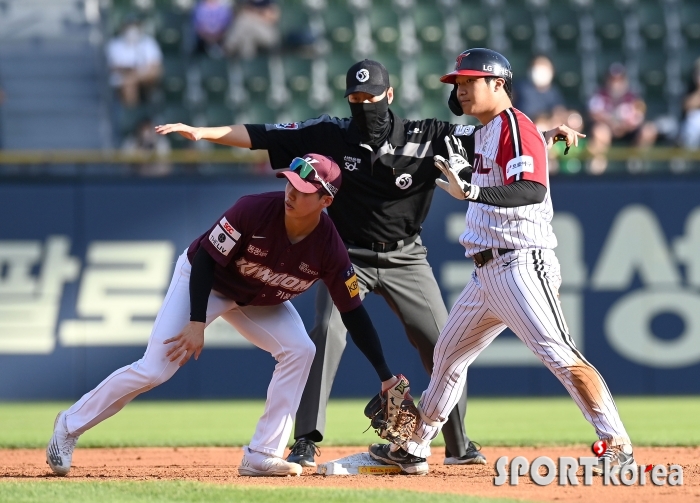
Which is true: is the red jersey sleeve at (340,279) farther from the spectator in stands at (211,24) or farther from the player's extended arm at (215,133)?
the spectator in stands at (211,24)

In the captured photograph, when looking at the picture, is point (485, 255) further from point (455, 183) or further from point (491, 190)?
point (455, 183)

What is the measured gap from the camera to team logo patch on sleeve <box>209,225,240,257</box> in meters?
5.25

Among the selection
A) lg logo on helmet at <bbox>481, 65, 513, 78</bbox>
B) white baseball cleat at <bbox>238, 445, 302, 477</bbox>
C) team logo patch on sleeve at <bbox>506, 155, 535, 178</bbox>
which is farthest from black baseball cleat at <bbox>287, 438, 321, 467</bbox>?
lg logo on helmet at <bbox>481, 65, 513, 78</bbox>

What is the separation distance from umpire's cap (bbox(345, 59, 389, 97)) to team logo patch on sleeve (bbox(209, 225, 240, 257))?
117 cm

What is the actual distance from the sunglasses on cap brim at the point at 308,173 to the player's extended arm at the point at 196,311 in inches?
23.6

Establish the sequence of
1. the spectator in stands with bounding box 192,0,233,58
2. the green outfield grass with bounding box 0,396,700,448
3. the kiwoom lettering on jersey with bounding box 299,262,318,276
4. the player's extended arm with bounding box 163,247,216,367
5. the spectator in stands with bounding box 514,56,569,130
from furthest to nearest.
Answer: the spectator in stands with bounding box 192,0,233,58, the spectator in stands with bounding box 514,56,569,130, the green outfield grass with bounding box 0,396,700,448, the kiwoom lettering on jersey with bounding box 299,262,318,276, the player's extended arm with bounding box 163,247,216,367

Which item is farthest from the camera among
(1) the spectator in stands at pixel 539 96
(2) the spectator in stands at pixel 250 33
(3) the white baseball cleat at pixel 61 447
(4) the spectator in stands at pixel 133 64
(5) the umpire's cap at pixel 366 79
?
(2) the spectator in stands at pixel 250 33

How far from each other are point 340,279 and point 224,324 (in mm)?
5278

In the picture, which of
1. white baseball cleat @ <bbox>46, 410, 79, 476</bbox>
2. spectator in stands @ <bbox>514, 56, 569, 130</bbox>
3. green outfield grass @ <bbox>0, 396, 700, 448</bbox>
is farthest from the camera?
spectator in stands @ <bbox>514, 56, 569, 130</bbox>

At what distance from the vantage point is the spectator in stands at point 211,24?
13.7 meters

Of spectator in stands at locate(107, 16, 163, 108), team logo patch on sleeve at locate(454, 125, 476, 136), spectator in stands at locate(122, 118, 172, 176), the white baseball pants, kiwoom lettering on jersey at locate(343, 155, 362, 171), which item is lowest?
the white baseball pants

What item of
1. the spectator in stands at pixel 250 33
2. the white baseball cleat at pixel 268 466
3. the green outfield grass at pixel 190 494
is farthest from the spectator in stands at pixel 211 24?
the green outfield grass at pixel 190 494

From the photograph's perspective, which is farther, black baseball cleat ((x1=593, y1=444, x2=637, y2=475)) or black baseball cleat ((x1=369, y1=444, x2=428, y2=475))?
black baseball cleat ((x1=369, y1=444, x2=428, y2=475))

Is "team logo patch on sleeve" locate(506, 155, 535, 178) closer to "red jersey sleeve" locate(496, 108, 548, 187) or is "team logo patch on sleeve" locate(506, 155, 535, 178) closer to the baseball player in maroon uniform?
"red jersey sleeve" locate(496, 108, 548, 187)
